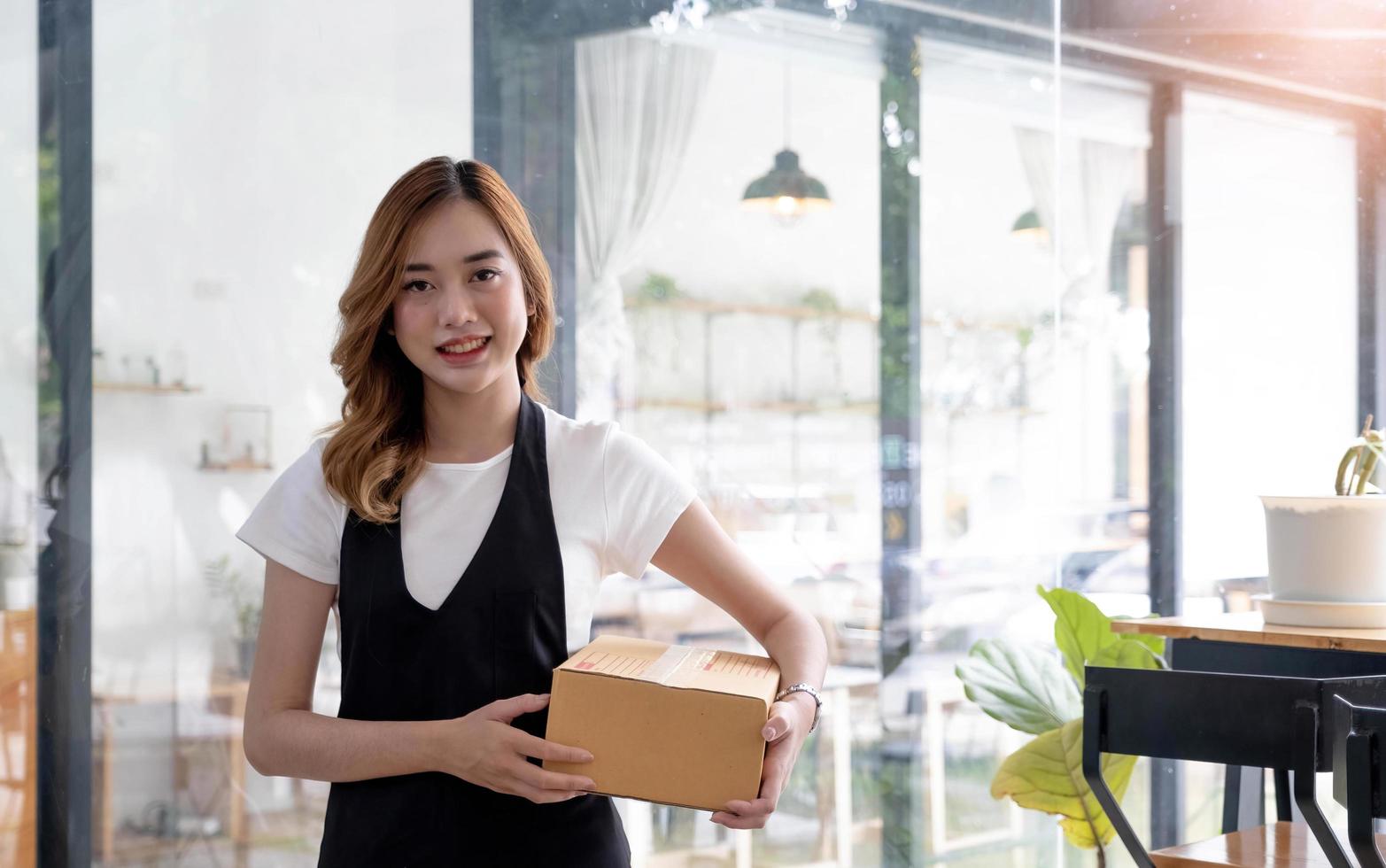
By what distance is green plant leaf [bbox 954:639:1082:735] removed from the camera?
8.95 feet

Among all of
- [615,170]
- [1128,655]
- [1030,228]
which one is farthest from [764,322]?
[1128,655]

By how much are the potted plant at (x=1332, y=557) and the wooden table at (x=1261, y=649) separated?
0.04 metres

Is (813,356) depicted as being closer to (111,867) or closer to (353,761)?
(111,867)

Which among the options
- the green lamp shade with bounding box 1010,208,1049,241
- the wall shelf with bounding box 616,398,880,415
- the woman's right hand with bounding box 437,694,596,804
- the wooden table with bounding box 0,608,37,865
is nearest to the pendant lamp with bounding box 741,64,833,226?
the wall shelf with bounding box 616,398,880,415

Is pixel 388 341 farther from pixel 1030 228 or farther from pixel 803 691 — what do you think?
pixel 1030 228

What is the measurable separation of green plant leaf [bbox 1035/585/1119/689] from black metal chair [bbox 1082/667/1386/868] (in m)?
0.67

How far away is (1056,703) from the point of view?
274 cm

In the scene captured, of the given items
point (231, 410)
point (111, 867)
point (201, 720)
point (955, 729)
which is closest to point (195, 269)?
point (231, 410)

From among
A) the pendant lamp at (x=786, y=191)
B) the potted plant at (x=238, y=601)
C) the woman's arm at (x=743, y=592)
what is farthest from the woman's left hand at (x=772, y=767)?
the pendant lamp at (x=786, y=191)

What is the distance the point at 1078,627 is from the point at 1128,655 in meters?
0.11

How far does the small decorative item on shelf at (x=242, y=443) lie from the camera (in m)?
2.84

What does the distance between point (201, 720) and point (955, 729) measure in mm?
1955

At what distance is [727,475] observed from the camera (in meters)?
3.46

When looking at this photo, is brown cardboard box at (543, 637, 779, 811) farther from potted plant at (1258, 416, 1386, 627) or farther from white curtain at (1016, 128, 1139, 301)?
white curtain at (1016, 128, 1139, 301)
